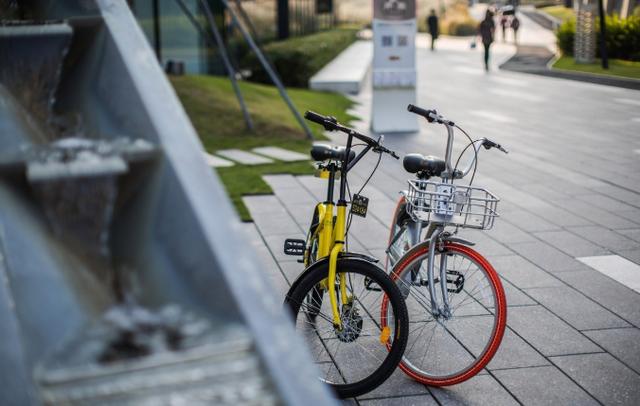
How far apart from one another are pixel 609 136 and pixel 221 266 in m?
13.0

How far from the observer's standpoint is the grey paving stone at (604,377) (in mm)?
4242

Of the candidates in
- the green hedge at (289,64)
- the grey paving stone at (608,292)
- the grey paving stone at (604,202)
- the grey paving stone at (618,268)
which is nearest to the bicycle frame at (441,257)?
the grey paving stone at (608,292)

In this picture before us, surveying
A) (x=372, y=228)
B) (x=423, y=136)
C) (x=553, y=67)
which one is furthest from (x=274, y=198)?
(x=553, y=67)

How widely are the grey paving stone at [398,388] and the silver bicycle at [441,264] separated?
53mm

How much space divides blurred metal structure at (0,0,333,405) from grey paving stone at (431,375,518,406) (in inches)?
108

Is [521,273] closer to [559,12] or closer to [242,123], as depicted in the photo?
[242,123]

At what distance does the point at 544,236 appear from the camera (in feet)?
24.4

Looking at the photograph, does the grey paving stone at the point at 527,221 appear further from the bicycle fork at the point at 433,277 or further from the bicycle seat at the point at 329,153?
the bicycle seat at the point at 329,153

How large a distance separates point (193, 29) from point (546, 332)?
15.2 m

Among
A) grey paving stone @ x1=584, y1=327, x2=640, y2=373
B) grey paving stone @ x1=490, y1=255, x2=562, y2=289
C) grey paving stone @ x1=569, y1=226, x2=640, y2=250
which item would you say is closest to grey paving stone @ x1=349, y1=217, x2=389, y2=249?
grey paving stone @ x1=490, y1=255, x2=562, y2=289

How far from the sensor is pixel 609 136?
13469mm

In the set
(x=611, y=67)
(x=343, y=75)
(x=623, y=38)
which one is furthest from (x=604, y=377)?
(x=623, y=38)

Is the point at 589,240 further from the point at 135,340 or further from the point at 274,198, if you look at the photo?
the point at 135,340

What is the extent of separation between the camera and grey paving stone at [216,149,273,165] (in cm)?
1077
